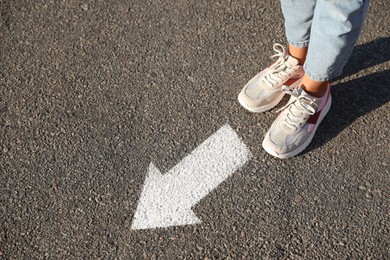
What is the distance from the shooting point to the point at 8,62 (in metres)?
3.15

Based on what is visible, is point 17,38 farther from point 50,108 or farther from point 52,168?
point 52,168

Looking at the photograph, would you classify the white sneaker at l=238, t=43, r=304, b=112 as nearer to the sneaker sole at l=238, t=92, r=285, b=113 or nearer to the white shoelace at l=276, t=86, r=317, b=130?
the sneaker sole at l=238, t=92, r=285, b=113

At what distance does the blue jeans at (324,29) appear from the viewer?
2.21 metres

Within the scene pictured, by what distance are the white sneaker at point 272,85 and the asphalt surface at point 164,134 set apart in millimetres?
69

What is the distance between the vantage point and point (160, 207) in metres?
2.55

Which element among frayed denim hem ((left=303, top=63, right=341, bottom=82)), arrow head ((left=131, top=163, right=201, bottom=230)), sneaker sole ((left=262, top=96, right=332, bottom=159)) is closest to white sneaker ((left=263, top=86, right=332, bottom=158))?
sneaker sole ((left=262, top=96, right=332, bottom=159))

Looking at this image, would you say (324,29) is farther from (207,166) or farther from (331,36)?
(207,166)

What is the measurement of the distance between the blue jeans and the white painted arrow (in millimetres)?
550

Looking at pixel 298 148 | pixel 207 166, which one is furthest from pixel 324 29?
pixel 207 166

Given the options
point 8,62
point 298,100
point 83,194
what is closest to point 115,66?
point 8,62

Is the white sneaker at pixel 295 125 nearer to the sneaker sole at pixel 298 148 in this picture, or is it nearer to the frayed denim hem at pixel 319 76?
the sneaker sole at pixel 298 148

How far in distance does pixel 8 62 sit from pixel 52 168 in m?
0.83

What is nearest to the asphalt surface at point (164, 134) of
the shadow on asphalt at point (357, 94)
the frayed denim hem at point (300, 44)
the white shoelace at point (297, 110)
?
the shadow on asphalt at point (357, 94)

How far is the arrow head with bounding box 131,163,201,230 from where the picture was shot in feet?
8.20
